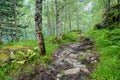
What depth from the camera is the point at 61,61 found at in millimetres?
10906

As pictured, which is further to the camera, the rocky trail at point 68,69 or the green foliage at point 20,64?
the green foliage at point 20,64

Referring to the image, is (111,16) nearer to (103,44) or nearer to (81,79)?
(103,44)

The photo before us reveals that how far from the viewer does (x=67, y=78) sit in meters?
8.36

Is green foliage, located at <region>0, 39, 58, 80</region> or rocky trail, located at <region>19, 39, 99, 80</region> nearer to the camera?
rocky trail, located at <region>19, 39, 99, 80</region>

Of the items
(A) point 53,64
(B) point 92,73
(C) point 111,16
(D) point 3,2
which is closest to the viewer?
(B) point 92,73

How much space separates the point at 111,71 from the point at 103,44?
5.82m

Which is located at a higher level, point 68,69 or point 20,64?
point 20,64

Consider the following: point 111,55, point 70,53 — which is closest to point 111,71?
point 111,55

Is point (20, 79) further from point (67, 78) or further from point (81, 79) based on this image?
point (81, 79)

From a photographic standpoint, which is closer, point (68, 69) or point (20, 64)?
point (68, 69)

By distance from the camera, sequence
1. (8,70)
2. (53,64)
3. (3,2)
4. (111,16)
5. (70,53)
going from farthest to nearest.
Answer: (3,2)
(111,16)
(70,53)
(53,64)
(8,70)

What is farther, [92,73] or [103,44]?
[103,44]

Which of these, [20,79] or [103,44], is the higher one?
[103,44]

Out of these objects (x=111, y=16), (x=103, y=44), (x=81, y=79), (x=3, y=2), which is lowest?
(x=81, y=79)
